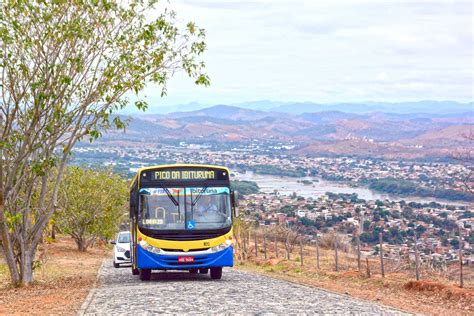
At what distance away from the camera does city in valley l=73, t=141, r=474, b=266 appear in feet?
146

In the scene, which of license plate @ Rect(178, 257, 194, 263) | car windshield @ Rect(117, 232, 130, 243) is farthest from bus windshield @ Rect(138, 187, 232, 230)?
car windshield @ Rect(117, 232, 130, 243)

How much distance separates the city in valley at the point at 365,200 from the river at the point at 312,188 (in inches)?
6.0

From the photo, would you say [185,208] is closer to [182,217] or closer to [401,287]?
[182,217]

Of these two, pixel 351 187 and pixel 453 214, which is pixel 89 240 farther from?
pixel 351 187

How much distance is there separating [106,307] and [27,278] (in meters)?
6.82

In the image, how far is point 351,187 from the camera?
126 metres

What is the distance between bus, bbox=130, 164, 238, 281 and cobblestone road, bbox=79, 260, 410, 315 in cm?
71

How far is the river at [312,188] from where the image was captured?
9724 centimetres

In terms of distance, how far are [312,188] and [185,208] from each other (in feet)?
351

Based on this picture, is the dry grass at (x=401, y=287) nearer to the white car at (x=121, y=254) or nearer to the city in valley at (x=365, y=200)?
the city in valley at (x=365, y=200)

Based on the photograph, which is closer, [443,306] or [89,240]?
[443,306]

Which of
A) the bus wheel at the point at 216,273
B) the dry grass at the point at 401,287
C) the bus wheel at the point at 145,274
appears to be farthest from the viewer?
the bus wheel at the point at 216,273

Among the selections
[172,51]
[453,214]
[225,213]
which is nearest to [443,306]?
[225,213]

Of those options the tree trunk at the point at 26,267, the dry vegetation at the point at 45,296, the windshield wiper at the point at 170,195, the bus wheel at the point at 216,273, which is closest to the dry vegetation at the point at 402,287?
the bus wheel at the point at 216,273
